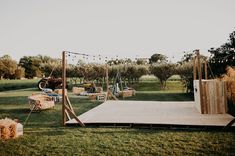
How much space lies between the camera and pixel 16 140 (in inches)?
267

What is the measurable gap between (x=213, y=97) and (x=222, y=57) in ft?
25.9

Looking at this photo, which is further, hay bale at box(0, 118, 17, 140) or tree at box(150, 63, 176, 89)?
tree at box(150, 63, 176, 89)

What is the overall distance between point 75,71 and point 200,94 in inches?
1164

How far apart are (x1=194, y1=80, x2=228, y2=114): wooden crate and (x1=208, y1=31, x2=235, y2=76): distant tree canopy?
282 inches

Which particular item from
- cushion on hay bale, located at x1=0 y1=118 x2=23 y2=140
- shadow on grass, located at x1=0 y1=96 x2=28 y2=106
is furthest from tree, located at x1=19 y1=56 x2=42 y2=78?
cushion on hay bale, located at x1=0 y1=118 x2=23 y2=140

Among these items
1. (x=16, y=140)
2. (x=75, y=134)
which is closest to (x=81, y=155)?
(x=75, y=134)

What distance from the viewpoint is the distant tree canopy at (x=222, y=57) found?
1662 cm

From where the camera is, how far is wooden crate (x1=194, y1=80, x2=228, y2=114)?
9.58 metres

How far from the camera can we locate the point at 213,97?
31.7 feet

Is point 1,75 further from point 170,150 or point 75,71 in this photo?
point 170,150

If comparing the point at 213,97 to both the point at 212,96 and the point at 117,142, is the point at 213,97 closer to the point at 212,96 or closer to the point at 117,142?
the point at 212,96

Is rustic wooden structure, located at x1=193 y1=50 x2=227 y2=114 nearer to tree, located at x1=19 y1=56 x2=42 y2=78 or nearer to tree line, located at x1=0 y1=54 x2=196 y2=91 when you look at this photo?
tree line, located at x1=0 y1=54 x2=196 y2=91

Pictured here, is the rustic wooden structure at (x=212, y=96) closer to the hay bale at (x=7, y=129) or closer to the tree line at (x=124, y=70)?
the hay bale at (x=7, y=129)

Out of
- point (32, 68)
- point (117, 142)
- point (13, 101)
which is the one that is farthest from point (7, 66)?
point (117, 142)
